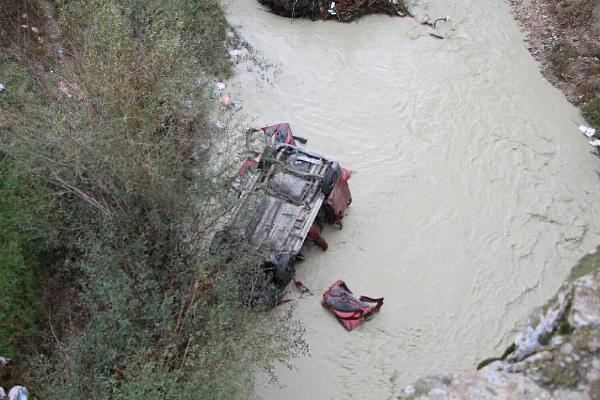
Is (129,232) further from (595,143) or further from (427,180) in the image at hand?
(595,143)

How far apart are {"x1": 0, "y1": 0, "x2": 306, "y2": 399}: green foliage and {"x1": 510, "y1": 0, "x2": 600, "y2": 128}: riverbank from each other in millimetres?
7373

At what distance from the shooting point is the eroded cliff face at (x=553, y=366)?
2.98 m

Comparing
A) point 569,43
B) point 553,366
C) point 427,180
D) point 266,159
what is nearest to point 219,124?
point 266,159

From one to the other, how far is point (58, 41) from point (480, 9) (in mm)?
9053

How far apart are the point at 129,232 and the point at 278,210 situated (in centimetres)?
190

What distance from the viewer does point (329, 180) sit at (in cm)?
670

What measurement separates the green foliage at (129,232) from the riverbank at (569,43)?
737 centimetres

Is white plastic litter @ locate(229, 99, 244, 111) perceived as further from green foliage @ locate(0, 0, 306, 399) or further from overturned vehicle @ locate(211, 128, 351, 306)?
overturned vehicle @ locate(211, 128, 351, 306)

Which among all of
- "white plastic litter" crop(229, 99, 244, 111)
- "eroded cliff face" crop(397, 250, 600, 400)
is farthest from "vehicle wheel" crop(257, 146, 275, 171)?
"eroded cliff face" crop(397, 250, 600, 400)

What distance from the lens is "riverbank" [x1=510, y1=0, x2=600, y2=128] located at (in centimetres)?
997

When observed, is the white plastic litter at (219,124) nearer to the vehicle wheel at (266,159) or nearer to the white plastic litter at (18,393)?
the vehicle wheel at (266,159)

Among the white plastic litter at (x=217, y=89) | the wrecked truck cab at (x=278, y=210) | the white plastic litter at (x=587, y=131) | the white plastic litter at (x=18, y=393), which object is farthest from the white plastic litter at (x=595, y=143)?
the white plastic litter at (x=18, y=393)

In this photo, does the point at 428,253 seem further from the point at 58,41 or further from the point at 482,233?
the point at 58,41

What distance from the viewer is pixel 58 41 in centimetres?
805
